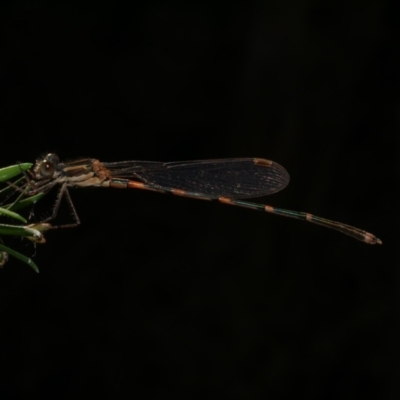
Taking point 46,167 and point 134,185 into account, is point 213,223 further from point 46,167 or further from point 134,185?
point 46,167

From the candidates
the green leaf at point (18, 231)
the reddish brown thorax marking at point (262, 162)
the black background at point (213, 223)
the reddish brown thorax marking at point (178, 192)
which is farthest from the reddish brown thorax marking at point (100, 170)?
the black background at point (213, 223)

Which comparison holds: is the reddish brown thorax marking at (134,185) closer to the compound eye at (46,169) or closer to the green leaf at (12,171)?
the compound eye at (46,169)

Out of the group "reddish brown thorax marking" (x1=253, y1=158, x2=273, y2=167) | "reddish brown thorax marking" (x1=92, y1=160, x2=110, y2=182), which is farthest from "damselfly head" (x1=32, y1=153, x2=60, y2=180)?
"reddish brown thorax marking" (x1=253, y1=158, x2=273, y2=167)

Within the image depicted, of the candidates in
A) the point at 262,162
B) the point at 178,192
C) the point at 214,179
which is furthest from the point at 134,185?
the point at 262,162

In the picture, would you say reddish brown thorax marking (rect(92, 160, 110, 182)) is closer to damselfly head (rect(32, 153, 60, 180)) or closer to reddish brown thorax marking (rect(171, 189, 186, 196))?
damselfly head (rect(32, 153, 60, 180))

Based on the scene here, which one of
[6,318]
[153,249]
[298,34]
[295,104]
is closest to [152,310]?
[153,249]

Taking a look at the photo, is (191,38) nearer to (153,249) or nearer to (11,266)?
(153,249)
